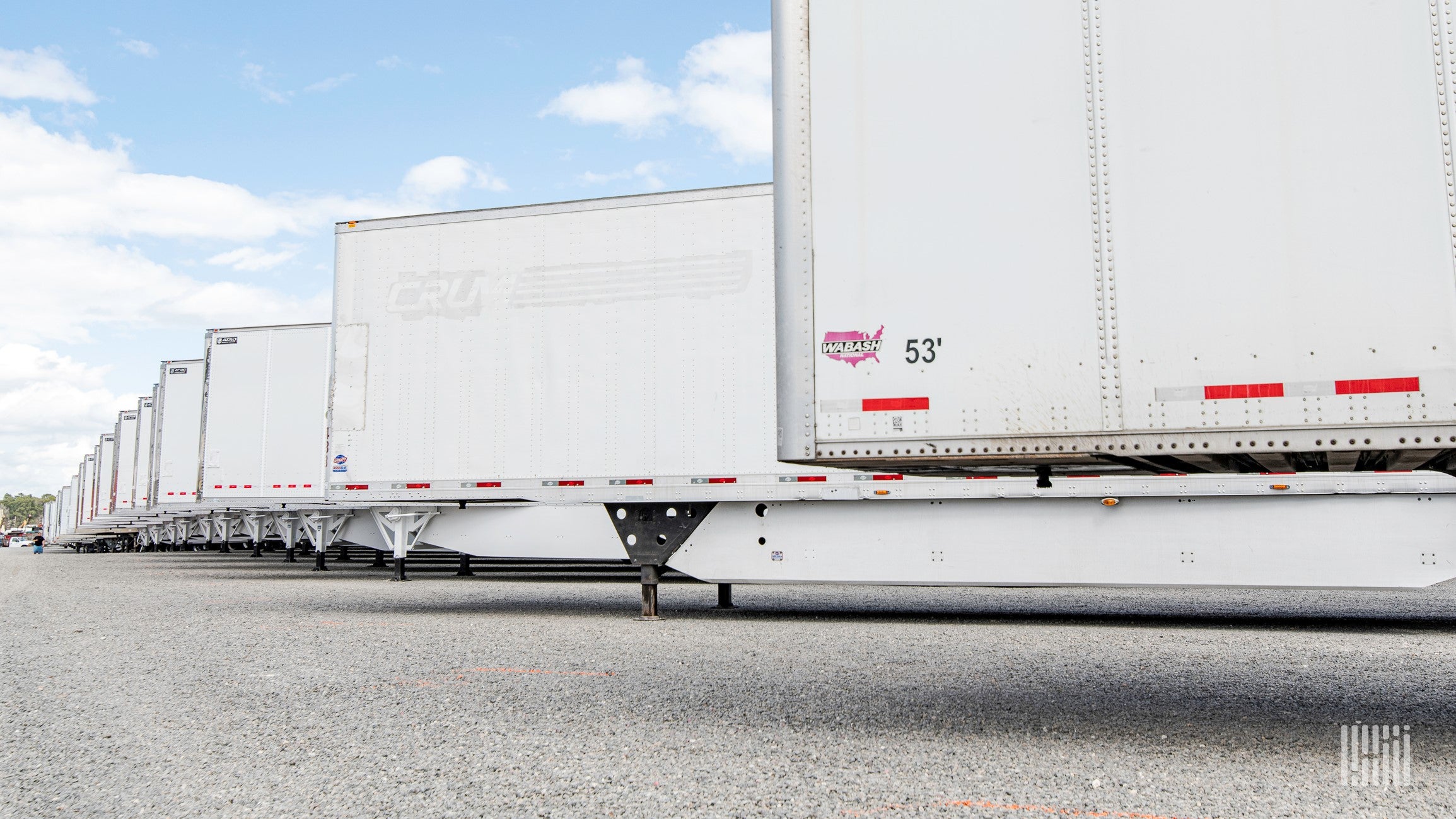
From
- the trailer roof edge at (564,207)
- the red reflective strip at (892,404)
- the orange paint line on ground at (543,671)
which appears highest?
the trailer roof edge at (564,207)

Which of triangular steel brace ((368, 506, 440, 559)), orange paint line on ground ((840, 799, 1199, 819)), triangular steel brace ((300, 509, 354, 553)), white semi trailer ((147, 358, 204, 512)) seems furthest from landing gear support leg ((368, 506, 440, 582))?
white semi trailer ((147, 358, 204, 512))

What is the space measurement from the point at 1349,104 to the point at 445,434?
9010 millimetres

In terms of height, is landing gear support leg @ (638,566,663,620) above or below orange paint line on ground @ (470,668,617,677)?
above

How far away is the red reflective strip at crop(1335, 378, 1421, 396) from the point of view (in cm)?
373

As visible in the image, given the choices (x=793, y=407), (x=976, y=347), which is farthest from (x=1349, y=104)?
(x=793, y=407)

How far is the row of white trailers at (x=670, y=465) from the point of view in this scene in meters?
8.23

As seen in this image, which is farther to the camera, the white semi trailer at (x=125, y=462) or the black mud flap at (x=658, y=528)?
the white semi trailer at (x=125, y=462)

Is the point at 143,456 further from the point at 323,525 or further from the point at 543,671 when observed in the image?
the point at 543,671

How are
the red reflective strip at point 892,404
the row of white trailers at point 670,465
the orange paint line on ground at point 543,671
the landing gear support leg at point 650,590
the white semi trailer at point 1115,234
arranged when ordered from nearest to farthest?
the white semi trailer at point 1115,234
the red reflective strip at point 892,404
the orange paint line on ground at point 543,671
the row of white trailers at point 670,465
the landing gear support leg at point 650,590

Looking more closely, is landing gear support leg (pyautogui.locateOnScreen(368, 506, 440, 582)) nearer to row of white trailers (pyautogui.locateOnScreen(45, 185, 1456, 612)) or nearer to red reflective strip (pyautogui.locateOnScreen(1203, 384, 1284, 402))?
row of white trailers (pyautogui.locateOnScreen(45, 185, 1456, 612))

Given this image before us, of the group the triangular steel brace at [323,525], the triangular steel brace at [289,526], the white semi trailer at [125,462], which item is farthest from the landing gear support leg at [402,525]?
the white semi trailer at [125,462]

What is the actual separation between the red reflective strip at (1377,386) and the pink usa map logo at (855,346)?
5.91 feet

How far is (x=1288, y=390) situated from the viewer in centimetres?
384

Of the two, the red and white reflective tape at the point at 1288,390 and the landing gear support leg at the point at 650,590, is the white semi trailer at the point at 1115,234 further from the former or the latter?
the landing gear support leg at the point at 650,590
